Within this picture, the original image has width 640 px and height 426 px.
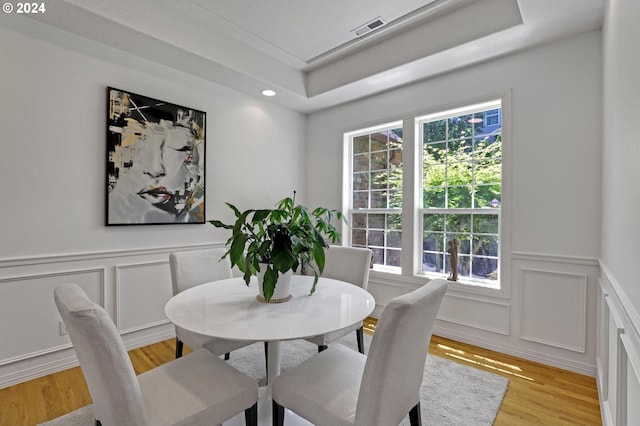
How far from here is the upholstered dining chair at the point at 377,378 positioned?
104 cm

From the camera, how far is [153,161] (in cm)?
278

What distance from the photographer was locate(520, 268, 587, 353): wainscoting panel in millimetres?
2299

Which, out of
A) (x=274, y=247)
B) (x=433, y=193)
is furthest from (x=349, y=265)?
(x=433, y=193)

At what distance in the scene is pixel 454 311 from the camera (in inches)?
114

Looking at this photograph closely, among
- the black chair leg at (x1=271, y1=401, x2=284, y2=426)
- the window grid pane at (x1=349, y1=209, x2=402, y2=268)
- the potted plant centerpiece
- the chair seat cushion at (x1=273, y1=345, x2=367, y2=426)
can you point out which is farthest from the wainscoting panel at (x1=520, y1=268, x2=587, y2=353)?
the black chair leg at (x1=271, y1=401, x2=284, y2=426)

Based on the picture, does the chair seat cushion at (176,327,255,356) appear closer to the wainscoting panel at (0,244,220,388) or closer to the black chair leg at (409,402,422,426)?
the black chair leg at (409,402,422,426)

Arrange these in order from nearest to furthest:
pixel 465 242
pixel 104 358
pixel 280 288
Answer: pixel 104 358 < pixel 280 288 < pixel 465 242

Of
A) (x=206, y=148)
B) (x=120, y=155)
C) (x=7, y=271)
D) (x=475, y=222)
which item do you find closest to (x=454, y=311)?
(x=475, y=222)

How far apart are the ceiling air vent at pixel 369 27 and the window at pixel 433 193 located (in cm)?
96

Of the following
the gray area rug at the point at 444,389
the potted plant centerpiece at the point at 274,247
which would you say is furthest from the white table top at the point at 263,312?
the gray area rug at the point at 444,389

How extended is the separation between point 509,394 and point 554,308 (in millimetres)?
819

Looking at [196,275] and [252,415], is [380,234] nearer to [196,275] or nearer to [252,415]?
[196,275]

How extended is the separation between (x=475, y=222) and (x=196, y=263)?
247cm

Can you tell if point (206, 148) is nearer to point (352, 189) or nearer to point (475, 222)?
point (352, 189)
